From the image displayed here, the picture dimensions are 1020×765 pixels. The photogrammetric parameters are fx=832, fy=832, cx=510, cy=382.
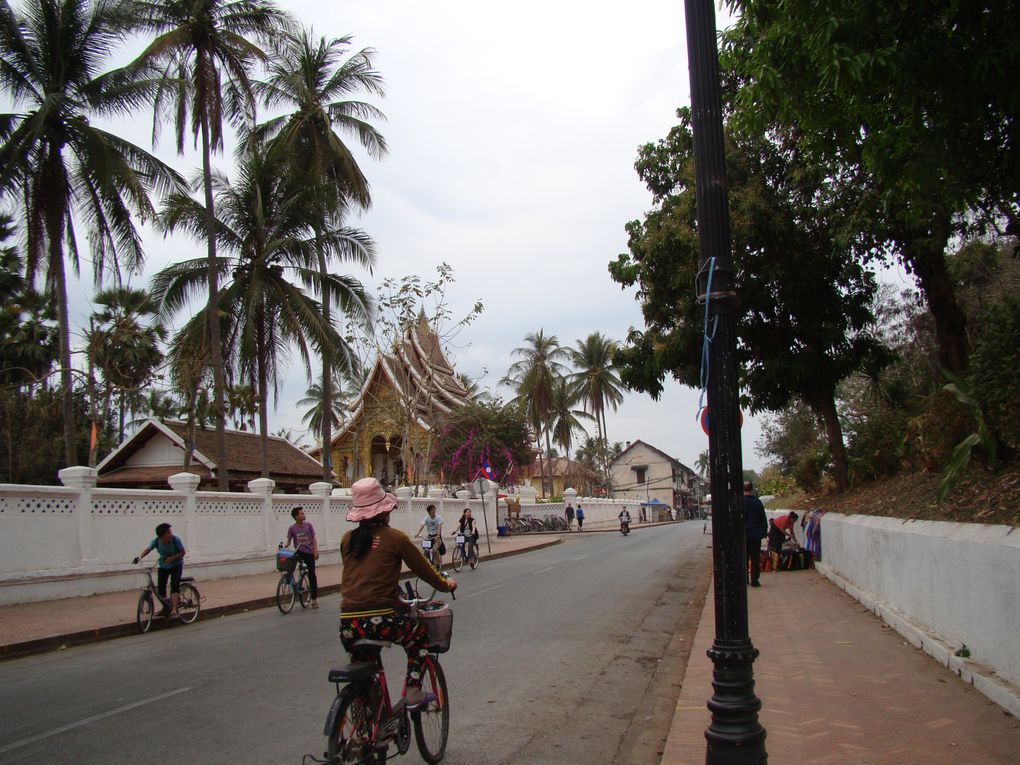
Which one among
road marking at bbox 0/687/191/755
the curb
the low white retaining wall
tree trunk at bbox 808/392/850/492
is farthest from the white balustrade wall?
tree trunk at bbox 808/392/850/492

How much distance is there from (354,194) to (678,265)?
1592 centimetres

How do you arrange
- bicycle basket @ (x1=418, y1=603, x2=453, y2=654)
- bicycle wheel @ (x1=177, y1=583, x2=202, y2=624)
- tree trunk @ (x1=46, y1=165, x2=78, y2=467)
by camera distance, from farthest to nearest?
tree trunk @ (x1=46, y1=165, x2=78, y2=467) → bicycle wheel @ (x1=177, y1=583, x2=202, y2=624) → bicycle basket @ (x1=418, y1=603, x2=453, y2=654)

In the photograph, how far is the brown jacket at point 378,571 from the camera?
479 centimetres

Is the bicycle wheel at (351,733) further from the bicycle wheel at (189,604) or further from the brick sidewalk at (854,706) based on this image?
the bicycle wheel at (189,604)

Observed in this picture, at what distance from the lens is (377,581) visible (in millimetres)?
4824

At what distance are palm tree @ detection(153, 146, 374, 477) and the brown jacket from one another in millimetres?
21219

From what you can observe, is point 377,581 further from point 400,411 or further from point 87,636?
point 400,411

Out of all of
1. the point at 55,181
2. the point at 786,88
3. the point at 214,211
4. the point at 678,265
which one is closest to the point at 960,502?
the point at 786,88

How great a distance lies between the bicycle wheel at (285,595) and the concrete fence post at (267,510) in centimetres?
721

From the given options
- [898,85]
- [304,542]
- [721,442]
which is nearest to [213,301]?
[304,542]

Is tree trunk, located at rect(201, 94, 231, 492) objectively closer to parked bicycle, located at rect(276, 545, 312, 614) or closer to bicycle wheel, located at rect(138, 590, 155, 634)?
parked bicycle, located at rect(276, 545, 312, 614)

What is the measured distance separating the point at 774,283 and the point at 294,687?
13.8 meters

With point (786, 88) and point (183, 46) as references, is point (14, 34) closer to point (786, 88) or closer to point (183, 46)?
point (183, 46)

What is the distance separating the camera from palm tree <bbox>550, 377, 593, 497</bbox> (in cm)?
6181
